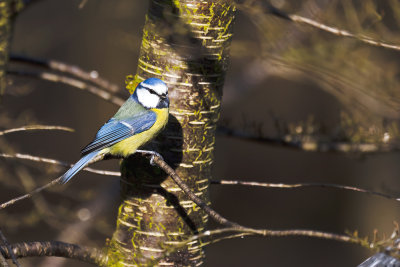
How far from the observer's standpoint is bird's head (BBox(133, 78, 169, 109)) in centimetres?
253

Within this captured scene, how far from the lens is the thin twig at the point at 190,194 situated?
6.18 feet

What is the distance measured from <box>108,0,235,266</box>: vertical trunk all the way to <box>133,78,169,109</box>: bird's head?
36 millimetres

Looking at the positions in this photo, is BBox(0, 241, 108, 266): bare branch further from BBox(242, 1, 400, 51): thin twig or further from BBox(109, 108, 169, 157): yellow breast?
BBox(242, 1, 400, 51): thin twig

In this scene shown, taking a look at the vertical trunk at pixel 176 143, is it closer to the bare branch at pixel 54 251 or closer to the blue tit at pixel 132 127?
the blue tit at pixel 132 127

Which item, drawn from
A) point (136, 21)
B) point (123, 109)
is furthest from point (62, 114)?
point (123, 109)

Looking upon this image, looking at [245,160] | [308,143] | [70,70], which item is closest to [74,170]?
[70,70]

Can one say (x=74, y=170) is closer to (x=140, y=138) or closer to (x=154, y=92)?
(x=140, y=138)

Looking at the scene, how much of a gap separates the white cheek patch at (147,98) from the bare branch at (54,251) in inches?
31.0

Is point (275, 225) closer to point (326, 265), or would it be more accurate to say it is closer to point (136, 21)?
point (326, 265)

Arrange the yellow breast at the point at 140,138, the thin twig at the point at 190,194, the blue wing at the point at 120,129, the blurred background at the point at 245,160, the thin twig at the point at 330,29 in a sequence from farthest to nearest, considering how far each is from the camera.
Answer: the blurred background at the point at 245,160 < the blue wing at the point at 120,129 < the yellow breast at the point at 140,138 < the thin twig at the point at 330,29 < the thin twig at the point at 190,194

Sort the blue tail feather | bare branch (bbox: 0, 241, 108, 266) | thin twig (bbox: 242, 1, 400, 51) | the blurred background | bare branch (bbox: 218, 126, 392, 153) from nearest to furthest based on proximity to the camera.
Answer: bare branch (bbox: 0, 241, 108, 266)
thin twig (bbox: 242, 1, 400, 51)
the blue tail feather
bare branch (bbox: 218, 126, 392, 153)
the blurred background

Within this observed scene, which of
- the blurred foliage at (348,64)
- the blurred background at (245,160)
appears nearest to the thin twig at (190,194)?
the blurred foliage at (348,64)

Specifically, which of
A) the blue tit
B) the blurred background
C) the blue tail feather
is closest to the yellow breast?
the blue tit

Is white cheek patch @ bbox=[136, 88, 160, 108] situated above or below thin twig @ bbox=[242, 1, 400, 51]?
below
